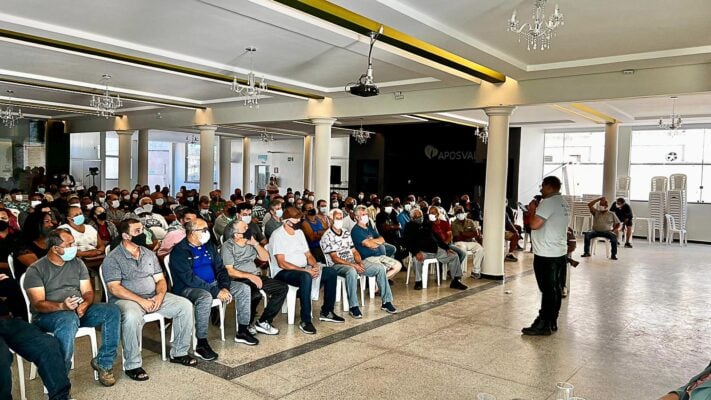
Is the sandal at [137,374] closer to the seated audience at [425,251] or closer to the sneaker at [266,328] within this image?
the sneaker at [266,328]

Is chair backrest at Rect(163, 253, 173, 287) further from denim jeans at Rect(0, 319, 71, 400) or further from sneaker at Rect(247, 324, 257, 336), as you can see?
denim jeans at Rect(0, 319, 71, 400)

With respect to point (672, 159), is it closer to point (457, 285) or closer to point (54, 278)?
point (457, 285)

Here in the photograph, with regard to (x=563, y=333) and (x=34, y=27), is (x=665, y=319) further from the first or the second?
(x=34, y=27)

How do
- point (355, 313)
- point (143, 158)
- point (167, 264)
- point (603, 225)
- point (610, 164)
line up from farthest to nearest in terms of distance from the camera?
1. point (143, 158)
2. point (610, 164)
3. point (603, 225)
4. point (355, 313)
5. point (167, 264)

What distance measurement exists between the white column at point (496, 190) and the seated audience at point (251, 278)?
4.00 metres

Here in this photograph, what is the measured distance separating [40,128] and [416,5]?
622 inches

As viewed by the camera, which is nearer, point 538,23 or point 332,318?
point 538,23

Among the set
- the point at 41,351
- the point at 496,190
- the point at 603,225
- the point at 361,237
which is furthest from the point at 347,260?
the point at 603,225

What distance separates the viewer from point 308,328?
4.98 meters

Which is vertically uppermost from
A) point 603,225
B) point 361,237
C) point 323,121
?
point 323,121

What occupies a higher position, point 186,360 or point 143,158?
point 143,158

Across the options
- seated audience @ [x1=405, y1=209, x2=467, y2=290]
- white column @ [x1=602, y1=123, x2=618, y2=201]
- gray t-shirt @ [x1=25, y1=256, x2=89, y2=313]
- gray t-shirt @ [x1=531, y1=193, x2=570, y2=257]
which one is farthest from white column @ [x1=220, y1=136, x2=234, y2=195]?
gray t-shirt @ [x1=25, y1=256, x2=89, y2=313]

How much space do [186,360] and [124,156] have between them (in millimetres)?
11823

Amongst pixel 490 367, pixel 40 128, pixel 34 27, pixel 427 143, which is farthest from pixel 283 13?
pixel 40 128
